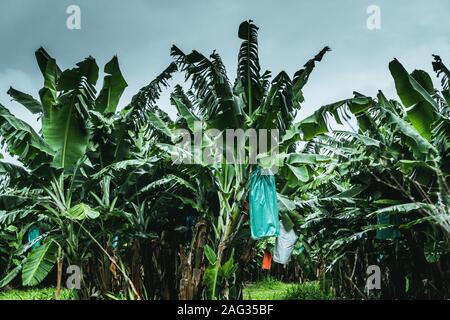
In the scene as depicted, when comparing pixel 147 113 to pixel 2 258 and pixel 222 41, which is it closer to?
pixel 222 41

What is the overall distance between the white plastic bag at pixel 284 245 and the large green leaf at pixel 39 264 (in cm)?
318

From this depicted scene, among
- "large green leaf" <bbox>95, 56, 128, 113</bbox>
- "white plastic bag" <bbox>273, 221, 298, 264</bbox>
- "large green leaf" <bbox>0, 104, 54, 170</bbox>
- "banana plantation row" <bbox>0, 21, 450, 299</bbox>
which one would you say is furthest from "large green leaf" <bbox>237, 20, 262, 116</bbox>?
"large green leaf" <bbox>0, 104, 54, 170</bbox>

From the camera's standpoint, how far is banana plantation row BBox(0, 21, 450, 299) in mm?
5004

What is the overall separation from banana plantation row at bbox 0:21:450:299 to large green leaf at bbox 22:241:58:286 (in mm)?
15

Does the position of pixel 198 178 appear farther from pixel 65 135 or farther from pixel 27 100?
pixel 27 100

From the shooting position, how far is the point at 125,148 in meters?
5.92

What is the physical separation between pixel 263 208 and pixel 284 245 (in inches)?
83.2

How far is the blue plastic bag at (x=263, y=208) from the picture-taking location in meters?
4.73

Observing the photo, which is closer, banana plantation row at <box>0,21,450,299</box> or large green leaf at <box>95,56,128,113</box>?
banana plantation row at <box>0,21,450,299</box>

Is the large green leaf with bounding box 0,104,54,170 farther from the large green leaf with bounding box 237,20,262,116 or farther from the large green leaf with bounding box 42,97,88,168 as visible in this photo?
the large green leaf with bounding box 237,20,262,116

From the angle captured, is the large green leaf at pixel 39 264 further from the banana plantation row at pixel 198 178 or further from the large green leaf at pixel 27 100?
the large green leaf at pixel 27 100

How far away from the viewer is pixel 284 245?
669cm

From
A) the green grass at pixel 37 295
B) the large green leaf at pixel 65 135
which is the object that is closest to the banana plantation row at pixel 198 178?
the large green leaf at pixel 65 135
